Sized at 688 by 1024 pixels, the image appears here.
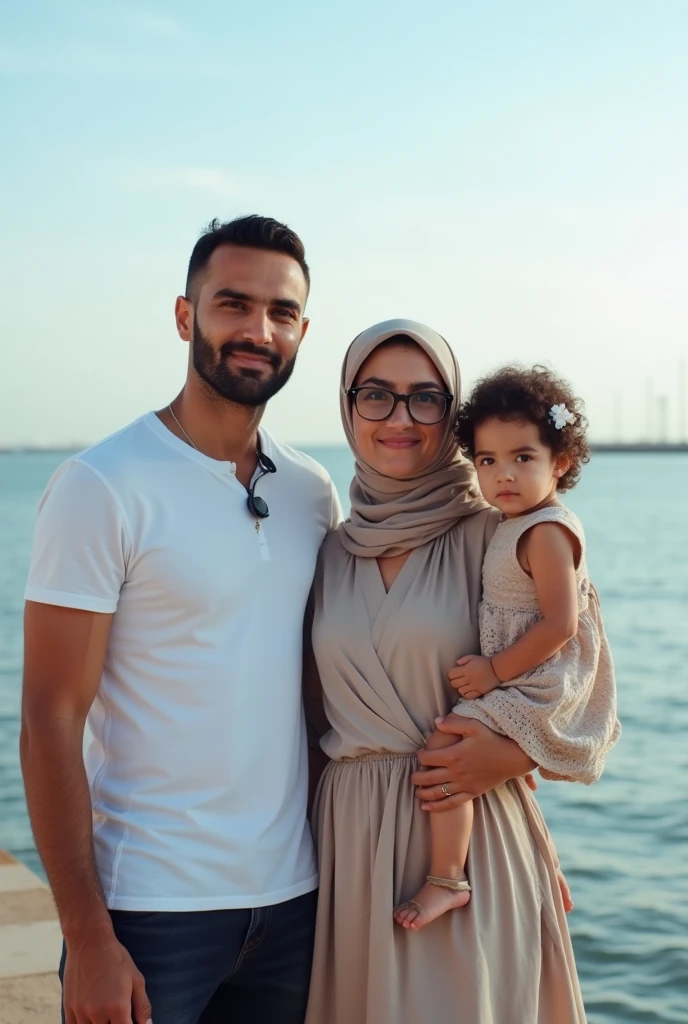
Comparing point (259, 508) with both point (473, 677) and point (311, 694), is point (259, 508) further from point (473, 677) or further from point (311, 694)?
point (473, 677)

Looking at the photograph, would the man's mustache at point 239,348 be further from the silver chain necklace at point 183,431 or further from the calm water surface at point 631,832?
the calm water surface at point 631,832

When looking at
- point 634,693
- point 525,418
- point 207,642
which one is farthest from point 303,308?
point 634,693

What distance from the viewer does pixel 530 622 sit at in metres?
2.74

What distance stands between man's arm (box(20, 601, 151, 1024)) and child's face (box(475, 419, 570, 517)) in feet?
3.13

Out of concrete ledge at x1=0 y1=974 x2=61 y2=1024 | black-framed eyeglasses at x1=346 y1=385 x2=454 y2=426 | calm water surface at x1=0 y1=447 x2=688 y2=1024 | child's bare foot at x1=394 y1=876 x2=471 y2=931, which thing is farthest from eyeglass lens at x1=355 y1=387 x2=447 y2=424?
calm water surface at x1=0 y1=447 x2=688 y2=1024

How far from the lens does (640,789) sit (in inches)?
347

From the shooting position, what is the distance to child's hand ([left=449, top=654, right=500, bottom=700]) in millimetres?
2695

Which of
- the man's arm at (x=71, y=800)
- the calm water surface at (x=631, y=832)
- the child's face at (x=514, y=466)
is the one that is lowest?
the calm water surface at (x=631, y=832)

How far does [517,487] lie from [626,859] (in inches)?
208

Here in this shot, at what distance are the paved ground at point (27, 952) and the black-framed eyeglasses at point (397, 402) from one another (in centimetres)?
193

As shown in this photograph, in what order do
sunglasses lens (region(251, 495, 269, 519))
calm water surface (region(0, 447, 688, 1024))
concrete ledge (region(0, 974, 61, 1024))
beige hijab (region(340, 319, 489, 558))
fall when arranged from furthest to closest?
1. calm water surface (region(0, 447, 688, 1024))
2. concrete ledge (region(0, 974, 61, 1024))
3. beige hijab (region(340, 319, 489, 558))
4. sunglasses lens (region(251, 495, 269, 519))

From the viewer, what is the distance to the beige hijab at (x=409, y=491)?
2.88 metres

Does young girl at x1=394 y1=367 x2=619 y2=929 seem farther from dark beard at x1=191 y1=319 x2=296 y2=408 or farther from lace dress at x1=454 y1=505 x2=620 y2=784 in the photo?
dark beard at x1=191 y1=319 x2=296 y2=408

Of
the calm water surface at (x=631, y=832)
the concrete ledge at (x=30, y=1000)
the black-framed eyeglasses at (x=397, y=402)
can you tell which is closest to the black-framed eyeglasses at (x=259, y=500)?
the black-framed eyeglasses at (x=397, y=402)
